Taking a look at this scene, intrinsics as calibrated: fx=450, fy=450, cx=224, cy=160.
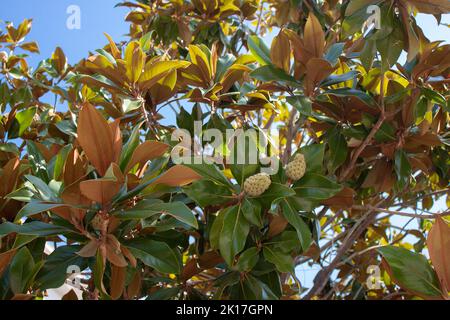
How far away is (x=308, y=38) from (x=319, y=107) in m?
0.29

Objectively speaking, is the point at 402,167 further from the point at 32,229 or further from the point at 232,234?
the point at 32,229

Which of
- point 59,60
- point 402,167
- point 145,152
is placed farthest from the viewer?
point 59,60

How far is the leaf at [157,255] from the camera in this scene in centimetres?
112

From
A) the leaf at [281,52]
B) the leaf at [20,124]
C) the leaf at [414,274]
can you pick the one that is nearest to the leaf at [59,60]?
the leaf at [20,124]

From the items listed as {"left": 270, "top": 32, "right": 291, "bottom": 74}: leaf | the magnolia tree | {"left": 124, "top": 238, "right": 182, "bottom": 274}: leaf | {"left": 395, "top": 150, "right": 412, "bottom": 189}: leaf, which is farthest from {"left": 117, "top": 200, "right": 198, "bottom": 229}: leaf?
{"left": 395, "top": 150, "right": 412, "bottom": 189}: leaf

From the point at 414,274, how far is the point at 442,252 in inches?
3.0

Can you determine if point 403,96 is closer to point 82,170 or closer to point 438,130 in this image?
point 438,130

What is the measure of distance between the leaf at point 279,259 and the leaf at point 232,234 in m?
0.12

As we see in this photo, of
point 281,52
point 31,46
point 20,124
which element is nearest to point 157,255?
point 281,52

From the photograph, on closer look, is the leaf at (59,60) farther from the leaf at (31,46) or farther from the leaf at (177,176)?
the leaf at (177,176)

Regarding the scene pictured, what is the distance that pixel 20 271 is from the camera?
1107 millimetres

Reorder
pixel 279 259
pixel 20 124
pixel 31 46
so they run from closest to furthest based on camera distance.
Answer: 1. pixel 279 259
2. pixel 20 124
3. pixel 31 46

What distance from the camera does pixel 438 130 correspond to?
175cm

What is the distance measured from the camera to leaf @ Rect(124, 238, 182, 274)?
1.12 metres
